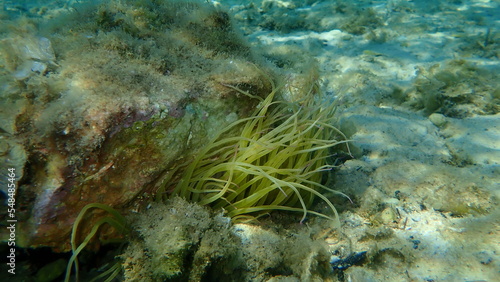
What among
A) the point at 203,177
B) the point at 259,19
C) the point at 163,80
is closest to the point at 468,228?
the point at 203,177

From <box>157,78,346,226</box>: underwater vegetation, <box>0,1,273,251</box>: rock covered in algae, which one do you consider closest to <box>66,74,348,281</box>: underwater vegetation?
<box>157,78,346,226</box>: underwater vegetation

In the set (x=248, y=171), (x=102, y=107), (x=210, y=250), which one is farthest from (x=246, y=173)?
(x=102, y=107)

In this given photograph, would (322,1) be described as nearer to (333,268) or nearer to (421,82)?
(421,82)

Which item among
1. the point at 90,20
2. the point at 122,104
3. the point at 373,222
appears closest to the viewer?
the point at 122,104

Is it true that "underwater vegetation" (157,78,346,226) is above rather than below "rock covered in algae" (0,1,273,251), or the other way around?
below

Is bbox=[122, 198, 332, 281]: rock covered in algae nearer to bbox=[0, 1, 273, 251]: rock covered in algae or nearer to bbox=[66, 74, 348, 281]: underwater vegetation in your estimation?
bbox=[66, 74, 348, 281]: underwater vegetation

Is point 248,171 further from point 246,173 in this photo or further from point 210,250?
point 210,250

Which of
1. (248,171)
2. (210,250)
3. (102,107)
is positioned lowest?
(210,250)

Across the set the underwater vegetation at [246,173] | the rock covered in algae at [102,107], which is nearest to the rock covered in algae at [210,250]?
the underwater vegetation at [246,173]
